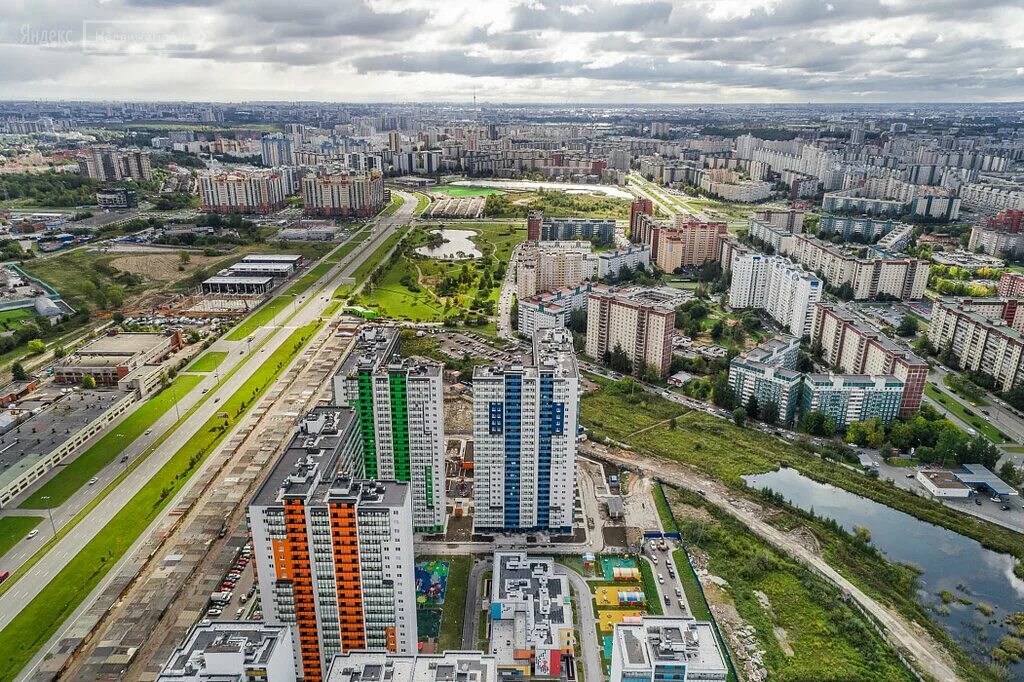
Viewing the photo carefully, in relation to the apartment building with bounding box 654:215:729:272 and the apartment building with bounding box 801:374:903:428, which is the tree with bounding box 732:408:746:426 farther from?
the apartment building with bounding box 654:215:729:272

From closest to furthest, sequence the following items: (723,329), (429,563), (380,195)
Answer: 1. (429,563)
2. (723,329)
3. (380,195)

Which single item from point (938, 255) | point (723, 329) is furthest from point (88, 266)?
point (938, 255)

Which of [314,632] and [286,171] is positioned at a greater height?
[286,171]

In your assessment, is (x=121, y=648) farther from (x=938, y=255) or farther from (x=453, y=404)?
(x=938, y=255)

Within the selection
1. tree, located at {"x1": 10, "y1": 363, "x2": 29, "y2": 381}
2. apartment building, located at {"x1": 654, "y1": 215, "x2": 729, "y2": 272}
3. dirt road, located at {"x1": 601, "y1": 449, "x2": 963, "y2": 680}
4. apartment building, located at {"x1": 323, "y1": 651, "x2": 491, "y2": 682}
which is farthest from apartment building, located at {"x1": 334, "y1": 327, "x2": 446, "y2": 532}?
apartment building, located at {"x1": 654, "y1": 215, "x2": 729, "y2": 272}

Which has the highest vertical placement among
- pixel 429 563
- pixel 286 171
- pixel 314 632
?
pixel 286 171

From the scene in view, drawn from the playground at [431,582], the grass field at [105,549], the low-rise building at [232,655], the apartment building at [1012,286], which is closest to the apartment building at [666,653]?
the low-rise building at [232,655]

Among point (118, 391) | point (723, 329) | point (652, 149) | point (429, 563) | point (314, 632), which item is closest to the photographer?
point (314, 632)
